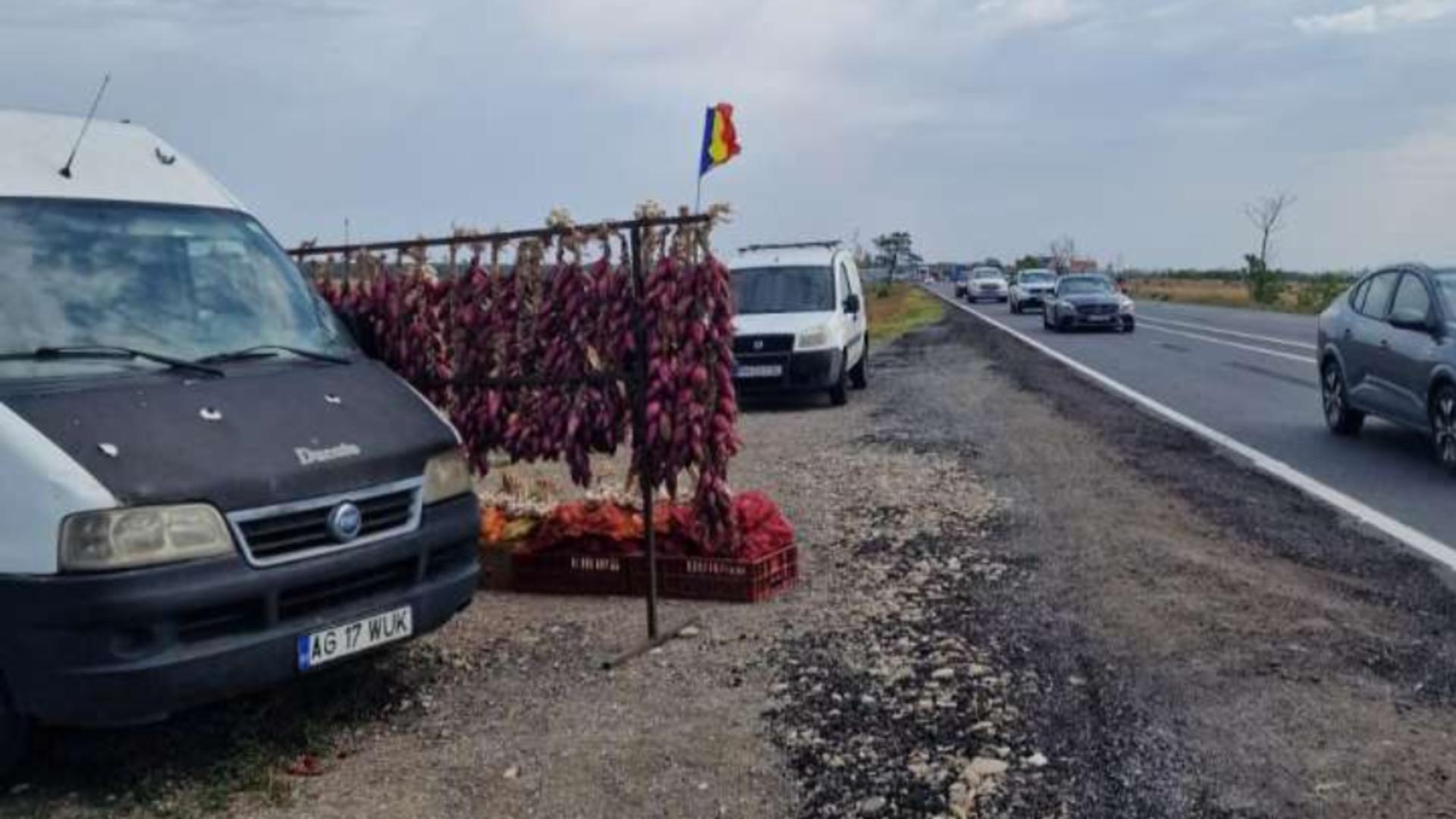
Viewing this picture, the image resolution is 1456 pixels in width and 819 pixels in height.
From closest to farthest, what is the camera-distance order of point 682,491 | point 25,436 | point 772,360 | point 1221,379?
1. point 25,436
2. point 682,491
3. point 772,360
4. point 1221,379

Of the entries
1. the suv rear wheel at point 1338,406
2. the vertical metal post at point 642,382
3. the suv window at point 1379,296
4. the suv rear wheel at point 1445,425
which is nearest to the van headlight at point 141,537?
the vertical metal post at point 642,382

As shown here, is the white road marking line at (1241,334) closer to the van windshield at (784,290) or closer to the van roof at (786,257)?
the van roof at (786,257)

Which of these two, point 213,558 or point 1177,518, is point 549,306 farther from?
point 1177,518

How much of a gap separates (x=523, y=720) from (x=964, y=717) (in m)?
1.80

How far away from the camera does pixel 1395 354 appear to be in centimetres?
1177

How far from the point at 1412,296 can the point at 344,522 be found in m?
10.4

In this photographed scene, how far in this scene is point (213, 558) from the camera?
4484 mm

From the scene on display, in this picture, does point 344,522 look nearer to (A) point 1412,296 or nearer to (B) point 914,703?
(B) point 914,703

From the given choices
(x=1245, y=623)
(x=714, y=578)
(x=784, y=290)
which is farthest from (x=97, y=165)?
(x=784, y=290)

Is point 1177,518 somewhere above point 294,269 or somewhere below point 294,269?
below

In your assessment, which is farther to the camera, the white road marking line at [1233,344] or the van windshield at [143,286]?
the white road marking line at [1233,344]

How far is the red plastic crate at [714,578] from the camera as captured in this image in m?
7.02

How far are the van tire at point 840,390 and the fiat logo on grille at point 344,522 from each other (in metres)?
12.7

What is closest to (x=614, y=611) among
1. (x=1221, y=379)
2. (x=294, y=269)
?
(x=294, y=269)
